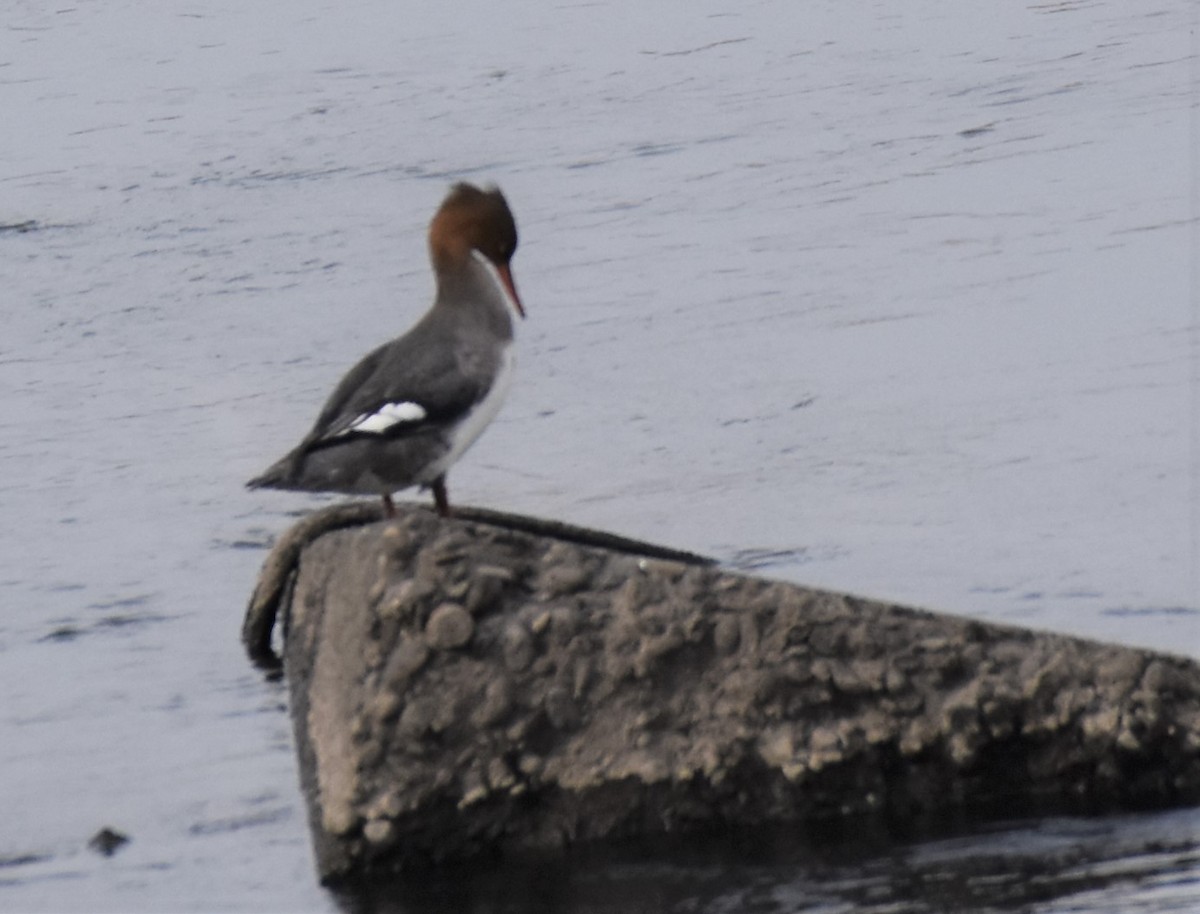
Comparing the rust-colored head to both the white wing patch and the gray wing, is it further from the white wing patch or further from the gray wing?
the white wing patch

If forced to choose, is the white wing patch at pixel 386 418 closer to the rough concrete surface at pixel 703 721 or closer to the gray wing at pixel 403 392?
the gray wing at pixel 403 392

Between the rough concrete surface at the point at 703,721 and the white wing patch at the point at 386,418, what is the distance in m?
1.39

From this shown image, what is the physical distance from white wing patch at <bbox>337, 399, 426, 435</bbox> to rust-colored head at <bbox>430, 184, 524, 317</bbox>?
2.60 feet

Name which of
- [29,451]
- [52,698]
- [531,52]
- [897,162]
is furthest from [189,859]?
[531,52]

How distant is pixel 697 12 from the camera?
637 inches

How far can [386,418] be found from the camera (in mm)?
6262

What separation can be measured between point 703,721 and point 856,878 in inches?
18.6

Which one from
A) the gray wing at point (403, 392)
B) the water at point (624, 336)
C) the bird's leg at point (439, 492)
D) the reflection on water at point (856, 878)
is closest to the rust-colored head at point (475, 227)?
the gray wing at point (403, 392)

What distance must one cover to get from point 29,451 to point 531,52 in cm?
710

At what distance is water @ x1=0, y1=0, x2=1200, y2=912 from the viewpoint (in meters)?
5.52

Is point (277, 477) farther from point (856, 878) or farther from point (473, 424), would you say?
point (856, 878)

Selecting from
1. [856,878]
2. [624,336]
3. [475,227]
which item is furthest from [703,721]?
[624,336]

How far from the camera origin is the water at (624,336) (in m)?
5.52

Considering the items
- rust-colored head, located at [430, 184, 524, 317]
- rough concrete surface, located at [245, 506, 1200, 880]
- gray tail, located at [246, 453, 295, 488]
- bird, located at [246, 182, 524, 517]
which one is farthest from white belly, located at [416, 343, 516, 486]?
rough concrete surface, located at [245, 506, 1200, 880]
